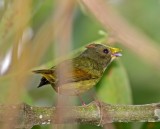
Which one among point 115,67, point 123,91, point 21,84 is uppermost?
point 115,67

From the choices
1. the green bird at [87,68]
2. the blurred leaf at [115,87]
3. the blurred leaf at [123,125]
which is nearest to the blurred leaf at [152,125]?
the blurred leaf at [123,125]

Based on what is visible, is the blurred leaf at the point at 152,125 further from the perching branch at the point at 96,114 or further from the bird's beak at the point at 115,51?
Result: the bird's beak at the point at 115,51

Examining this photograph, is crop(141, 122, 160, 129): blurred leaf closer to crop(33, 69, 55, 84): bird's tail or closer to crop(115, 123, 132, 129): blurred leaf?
crop(115, 123, 132, 129): blurred leaf

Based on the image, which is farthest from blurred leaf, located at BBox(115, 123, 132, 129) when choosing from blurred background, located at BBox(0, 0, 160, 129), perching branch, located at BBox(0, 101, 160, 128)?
perching branch, located at BBox(0, 101, 160, 128)

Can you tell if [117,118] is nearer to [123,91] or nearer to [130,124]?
[130,124]

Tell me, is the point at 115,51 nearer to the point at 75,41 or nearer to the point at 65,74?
the point at 75,41

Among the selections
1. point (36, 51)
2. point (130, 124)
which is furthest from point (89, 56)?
point (36, 51)
